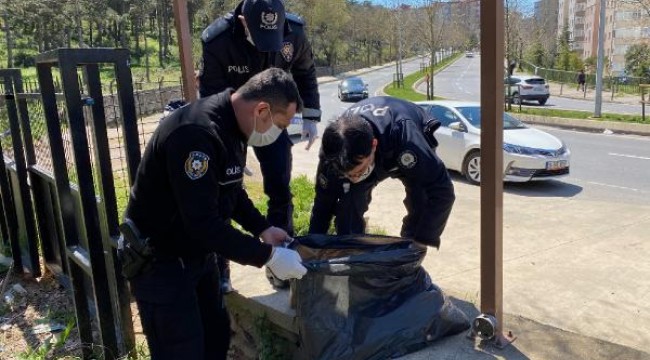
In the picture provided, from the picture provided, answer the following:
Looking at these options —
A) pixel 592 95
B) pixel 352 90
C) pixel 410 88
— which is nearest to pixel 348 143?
pixel 352 90

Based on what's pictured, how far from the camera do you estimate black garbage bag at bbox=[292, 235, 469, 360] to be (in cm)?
231

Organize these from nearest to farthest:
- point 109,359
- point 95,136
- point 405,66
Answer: point 95,136 → point 109,359 → point 405,66

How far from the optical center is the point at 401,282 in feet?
7.83

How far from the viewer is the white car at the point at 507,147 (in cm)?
870

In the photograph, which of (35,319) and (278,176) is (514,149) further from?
(35,319)

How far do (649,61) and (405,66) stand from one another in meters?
29.8

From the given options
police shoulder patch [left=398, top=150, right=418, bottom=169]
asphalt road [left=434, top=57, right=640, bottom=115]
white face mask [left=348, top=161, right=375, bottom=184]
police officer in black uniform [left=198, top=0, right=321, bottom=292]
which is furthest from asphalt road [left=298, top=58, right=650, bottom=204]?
asphalt road [left=434, top=57, right=640, bottom=115]

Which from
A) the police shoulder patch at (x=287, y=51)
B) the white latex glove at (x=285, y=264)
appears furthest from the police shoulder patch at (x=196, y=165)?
the police shoulder patch at (x=287, y=51)

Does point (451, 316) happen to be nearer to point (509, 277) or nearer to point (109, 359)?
point (109, 359)

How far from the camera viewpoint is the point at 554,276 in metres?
4.70

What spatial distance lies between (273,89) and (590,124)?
1755cm

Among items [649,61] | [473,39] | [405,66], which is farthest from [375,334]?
[405,66]

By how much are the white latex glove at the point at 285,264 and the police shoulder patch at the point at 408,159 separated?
0.79 m

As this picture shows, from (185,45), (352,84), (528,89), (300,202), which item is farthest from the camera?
(352,84)
